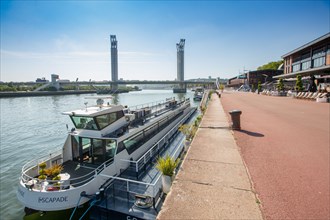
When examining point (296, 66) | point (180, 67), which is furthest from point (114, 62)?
point (296, 66)

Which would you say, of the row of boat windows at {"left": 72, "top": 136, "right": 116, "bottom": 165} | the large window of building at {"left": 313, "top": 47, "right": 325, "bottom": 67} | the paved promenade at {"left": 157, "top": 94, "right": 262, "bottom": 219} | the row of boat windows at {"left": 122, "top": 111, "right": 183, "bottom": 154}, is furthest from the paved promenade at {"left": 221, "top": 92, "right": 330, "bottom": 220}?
the large window of building at {"left": 313, "top": 47, "right": 325, "bottom": 67}

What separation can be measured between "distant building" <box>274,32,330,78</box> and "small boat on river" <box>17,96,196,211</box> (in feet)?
139

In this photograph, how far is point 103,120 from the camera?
1027 cm

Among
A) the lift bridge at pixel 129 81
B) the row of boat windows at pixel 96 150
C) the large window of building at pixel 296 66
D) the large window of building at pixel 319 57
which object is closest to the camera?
the row of boat windows at pixel 96 150

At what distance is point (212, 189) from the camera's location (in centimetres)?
569

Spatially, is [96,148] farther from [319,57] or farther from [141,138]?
[319,57]

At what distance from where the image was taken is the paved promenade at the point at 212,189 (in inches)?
183

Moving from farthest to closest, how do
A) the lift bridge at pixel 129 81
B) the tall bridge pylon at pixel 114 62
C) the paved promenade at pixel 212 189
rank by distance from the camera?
the tall bridge pylon at pixel 114 62
the lift bridge at pixel 129 81
the paved promenade at pixel 212 189

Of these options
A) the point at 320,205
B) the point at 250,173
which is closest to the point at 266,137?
the point at 250,173

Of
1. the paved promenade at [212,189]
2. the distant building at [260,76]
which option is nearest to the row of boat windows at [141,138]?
the paved promenade at [212,189]

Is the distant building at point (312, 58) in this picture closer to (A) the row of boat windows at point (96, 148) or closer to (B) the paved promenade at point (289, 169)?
(B) the paved promenade at point (289, 169)

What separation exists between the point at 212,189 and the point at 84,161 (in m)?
7.29

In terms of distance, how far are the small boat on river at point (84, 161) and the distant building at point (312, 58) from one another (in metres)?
42.3

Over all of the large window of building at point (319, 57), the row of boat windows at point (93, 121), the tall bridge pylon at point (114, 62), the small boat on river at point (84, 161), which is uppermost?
the tall bridge pylon at point (114, 62)
